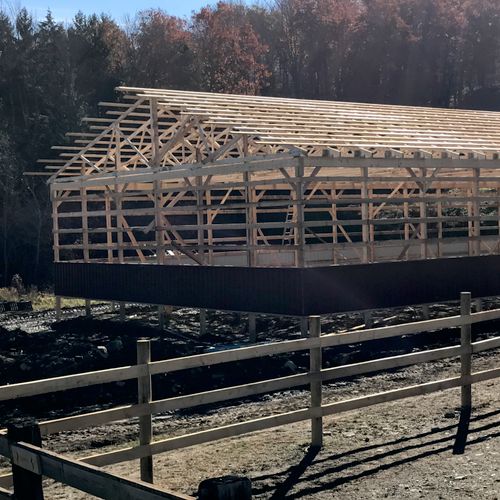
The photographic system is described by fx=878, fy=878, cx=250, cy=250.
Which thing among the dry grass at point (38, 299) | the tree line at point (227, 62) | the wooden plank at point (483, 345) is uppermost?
the tree line at point (227, 62)

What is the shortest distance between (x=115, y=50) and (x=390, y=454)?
4362cm

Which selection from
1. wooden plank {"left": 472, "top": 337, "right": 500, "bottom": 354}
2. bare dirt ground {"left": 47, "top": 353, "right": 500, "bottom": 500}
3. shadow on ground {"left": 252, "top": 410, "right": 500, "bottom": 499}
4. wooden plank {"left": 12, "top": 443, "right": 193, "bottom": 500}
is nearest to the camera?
wooden plank {"left": 12, "top": 443, "right": 193, "bottom": 500}

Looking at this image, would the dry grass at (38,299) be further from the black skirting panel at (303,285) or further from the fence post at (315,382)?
the fence post at (315,382)

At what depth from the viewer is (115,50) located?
159 ft

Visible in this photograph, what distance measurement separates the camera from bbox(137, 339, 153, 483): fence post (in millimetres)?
6457

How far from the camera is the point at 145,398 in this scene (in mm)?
6480

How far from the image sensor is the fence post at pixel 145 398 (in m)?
6.46

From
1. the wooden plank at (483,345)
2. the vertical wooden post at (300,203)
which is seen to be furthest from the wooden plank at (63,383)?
the vertical wooden post at (300,203)

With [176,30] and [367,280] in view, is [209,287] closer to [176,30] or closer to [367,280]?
[367,280]

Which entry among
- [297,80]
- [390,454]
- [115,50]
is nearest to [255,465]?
[390,454]

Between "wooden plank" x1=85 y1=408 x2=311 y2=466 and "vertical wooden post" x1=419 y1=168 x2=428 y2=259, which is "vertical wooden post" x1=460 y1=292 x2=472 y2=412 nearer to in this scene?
"wooden plank" x1=85 y1=408 x2=311 y2=466

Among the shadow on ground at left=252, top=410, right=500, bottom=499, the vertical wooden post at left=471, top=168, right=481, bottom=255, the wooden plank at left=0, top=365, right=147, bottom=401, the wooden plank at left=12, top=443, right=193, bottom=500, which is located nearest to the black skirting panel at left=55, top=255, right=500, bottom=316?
the vertical wooden post at left=471, top=168, right=481, bottom=255

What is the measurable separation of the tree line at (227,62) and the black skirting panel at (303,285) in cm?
1613

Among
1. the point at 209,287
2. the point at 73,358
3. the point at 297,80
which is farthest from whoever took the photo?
the point at 297,80
